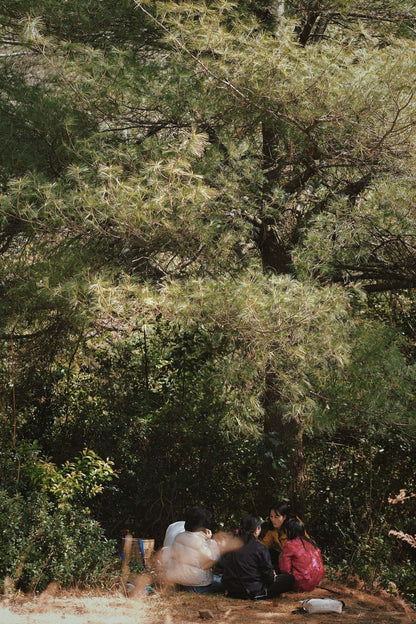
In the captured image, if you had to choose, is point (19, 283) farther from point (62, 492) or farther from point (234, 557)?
point (234, 557)

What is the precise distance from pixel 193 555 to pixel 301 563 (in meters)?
0.83

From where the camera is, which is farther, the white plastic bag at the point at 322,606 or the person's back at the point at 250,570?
the person's back at the point at 250,570

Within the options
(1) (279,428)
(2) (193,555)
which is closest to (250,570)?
(2) (193,555)

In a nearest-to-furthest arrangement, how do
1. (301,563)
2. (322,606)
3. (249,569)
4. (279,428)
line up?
(322,606) → (249,569) → (301,563) → (279,428)

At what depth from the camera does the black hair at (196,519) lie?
16.7 feet

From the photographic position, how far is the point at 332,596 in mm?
5438

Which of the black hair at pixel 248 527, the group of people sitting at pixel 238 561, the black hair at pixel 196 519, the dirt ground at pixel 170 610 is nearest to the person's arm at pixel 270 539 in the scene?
the group of people sitting at pixel 238 561

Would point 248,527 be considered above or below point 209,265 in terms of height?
below

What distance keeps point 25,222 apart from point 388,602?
13.1 ft

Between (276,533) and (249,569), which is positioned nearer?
(249,569)

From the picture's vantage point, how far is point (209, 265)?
18.9 feet

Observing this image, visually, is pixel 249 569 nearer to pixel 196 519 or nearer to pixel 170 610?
pixel 196 519

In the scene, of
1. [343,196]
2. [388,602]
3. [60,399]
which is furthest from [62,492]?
[343,196]

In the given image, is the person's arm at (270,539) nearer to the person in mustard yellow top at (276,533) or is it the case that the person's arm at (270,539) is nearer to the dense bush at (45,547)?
the person in mustard yellow top at (276,533)
